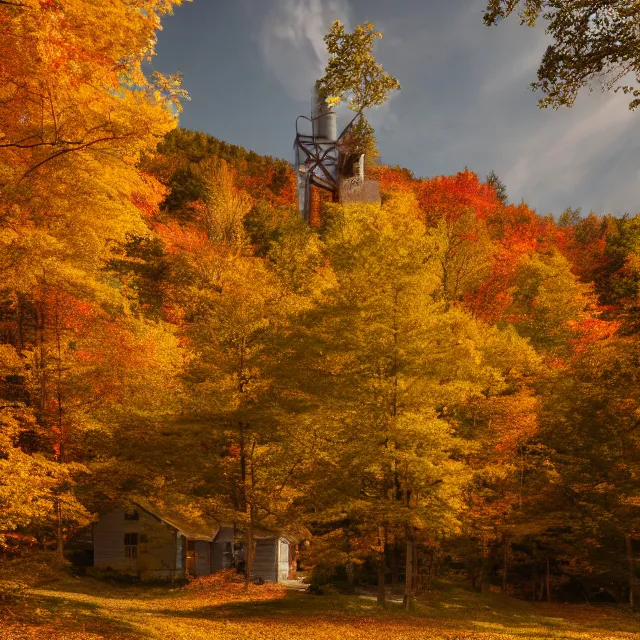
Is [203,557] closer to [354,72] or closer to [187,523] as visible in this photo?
[187,523]

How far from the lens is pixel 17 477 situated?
1201 centimetres

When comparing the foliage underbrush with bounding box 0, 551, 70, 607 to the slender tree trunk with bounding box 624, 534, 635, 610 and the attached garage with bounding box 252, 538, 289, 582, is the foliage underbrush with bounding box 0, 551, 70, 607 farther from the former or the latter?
the slender tree trunk with bounding box 624, 534, 635, 610

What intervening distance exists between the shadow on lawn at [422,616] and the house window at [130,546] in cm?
1227

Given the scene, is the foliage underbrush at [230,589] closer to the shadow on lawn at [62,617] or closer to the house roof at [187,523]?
the house roof at [187,523]

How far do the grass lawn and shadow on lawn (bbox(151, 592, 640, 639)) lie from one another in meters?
0.03

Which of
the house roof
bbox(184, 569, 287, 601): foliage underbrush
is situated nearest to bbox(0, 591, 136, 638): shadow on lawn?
bbox(184, 569, 287, 601): foliage underbrush

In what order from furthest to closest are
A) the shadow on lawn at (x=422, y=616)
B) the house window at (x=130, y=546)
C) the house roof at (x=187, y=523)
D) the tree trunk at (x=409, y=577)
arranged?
the house window at (x=130, y=546), the house roof at (x=187, y=523), the tree trunk at (x=409, y=577), the shadow on lawn at (x=422, y=616)

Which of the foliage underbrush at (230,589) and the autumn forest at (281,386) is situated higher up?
the autumn forest at (281,386)

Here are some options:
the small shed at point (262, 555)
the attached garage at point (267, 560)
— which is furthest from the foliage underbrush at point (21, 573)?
the attached garage at point (267, 560)

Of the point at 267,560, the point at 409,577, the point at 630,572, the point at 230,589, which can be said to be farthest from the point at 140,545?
the point at 630,572

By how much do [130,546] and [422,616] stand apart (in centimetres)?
1709

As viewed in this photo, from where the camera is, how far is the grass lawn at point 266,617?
11.4m

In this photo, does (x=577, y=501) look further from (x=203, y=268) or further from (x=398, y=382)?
(x=203, y=268)

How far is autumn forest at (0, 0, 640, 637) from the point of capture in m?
11.1
